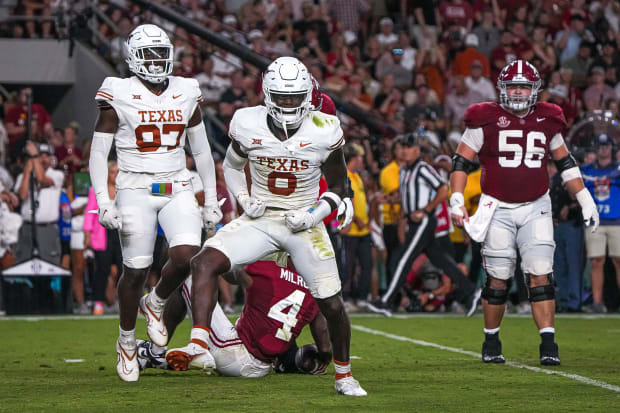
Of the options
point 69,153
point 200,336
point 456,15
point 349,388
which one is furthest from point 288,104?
point 456,15

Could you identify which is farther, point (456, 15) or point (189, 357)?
point (456, 15)

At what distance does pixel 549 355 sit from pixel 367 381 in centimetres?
156

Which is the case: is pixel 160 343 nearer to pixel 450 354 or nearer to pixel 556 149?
pixel 450 354

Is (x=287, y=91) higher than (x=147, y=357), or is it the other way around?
(x=287, y=91)

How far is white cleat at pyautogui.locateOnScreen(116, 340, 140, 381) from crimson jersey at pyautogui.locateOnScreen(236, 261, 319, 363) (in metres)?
0.64

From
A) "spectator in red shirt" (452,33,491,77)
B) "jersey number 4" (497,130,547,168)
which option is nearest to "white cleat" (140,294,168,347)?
"jersey number 4" (497,130,547,168)

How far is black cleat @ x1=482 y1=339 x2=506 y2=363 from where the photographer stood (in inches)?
319

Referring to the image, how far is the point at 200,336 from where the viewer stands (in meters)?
6.14

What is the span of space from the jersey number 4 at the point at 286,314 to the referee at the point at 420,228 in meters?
5.40

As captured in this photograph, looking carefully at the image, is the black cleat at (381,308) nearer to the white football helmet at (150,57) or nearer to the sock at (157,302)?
the sock at (157,302)

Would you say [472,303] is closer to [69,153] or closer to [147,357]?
[69,153]

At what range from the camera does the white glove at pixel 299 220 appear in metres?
6.30

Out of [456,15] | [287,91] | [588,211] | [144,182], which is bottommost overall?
[588,211]

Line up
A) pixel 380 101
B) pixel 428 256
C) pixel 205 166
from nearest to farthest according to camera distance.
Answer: pixel 205 166
pixel 428 256
pixel 380 101
